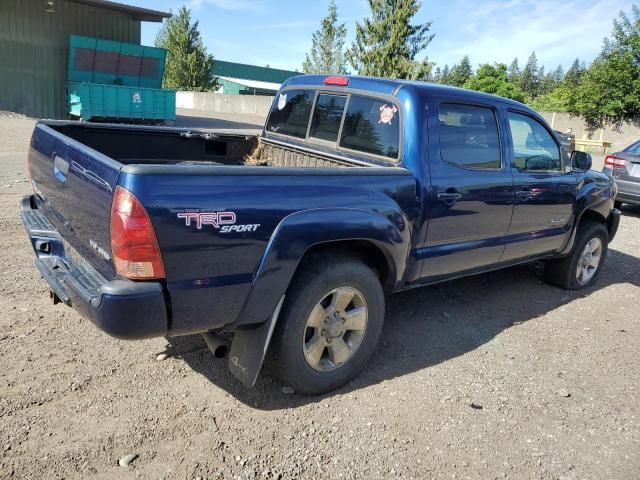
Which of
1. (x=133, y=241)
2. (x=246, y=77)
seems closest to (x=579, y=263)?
(x=133, y=241)

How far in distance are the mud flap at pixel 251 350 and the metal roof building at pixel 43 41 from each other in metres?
22.5

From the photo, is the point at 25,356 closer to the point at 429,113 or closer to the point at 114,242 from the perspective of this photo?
the point at 114,242

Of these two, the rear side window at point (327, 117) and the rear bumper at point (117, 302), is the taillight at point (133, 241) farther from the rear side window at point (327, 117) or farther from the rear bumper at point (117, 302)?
the rear side window at point (327, 117)

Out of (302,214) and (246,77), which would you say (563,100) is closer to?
(246,77)

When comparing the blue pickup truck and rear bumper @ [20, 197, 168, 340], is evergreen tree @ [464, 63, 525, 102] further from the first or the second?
rear bumper @ [20, 197, 168, 340]

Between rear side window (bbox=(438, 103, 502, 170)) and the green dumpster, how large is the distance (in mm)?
19159

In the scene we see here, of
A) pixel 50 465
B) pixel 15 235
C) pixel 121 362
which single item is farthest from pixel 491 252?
pixel 15 235

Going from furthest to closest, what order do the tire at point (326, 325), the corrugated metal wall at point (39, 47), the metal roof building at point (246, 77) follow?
the metal roof building at point (246, 77) < the corrugated metal wall at point (39, 47) < the tire at point (326, 325)

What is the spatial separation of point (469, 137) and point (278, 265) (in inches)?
80.3

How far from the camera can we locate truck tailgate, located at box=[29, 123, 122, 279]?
8.26 ft

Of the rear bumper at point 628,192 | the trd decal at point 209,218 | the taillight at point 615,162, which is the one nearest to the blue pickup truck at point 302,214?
the trd decal at point 209,218

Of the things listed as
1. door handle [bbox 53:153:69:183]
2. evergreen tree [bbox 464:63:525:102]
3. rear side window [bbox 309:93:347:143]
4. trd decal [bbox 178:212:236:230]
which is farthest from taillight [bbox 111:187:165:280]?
evergreen tree [bbox 464:63:525:102]

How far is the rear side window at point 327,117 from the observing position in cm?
415

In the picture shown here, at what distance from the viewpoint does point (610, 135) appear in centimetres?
3078
